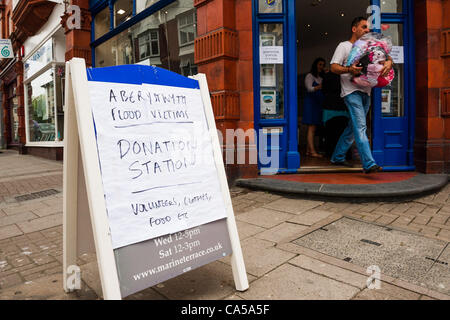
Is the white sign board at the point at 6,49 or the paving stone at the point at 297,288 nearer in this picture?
the paving stone at the point at 297,288

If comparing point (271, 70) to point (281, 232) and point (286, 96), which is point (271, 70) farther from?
point (281, 232)

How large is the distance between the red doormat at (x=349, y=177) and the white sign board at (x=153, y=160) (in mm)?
2982

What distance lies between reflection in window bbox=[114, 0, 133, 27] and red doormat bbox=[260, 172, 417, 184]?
18.3 feet

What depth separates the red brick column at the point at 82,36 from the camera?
9.01m

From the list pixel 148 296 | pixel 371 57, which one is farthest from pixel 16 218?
pixel 371 57

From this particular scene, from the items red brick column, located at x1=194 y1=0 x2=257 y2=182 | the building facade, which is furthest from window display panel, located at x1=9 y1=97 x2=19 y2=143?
red brick column, located at x1=194 y1=0 x2=257 y2=182

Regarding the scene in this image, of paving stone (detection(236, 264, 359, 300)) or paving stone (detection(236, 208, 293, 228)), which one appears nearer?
paving stone (detection(236, 264, 359, 300))

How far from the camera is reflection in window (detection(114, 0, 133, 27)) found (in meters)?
7.79

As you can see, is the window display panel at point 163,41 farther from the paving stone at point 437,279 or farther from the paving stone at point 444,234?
the paving stone at point 437,279

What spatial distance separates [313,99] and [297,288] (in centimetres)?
564

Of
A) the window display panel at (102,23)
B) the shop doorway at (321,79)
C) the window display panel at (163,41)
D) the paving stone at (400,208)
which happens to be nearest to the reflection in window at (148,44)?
the window display panel at (163,41)

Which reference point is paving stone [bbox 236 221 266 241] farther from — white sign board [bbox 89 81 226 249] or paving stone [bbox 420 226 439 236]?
paving stone [bbox 420 226 439 236]

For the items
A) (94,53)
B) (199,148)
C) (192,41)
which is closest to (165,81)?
(199,148)

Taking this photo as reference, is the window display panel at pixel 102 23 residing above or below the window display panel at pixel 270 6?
above
